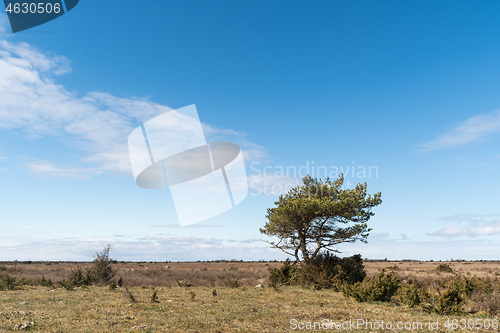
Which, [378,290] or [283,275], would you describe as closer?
[378,290]

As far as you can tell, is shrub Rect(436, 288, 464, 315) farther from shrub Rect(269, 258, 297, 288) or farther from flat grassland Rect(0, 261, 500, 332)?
shrub Rect(269, 258, 297, 288)

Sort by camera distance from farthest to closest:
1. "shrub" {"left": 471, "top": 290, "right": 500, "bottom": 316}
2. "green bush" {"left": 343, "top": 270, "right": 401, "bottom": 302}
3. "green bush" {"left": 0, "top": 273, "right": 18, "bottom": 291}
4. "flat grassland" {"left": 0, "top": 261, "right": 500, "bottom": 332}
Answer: "green bush" {"left": 0, "top": 273, "right": 18, "bottom": 291}, "green bush" {"left": 343, "top": 270, "right": 401, "bottom": 302}, "shrub" {"left": 471, "top": 290, "right": 500, "bottom": 316}, "flat grassland" {"left": 0, "top": 261, "right": 500, "bottom": 332}

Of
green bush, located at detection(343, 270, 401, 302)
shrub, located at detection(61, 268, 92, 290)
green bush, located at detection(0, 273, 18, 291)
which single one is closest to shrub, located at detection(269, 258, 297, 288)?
green bush, located at detection(343, 270, 401, 302)

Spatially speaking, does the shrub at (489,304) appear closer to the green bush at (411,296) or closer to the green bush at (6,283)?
the green bush at (411,296)

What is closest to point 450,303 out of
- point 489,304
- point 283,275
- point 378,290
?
point 489,304

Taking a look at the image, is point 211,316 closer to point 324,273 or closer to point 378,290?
point 378,290

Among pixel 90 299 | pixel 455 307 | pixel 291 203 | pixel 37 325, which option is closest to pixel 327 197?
pixel 291 203

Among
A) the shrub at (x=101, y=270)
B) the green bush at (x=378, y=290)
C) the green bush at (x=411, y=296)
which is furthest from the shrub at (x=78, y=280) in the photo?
the green bush at (x=411, y=296)

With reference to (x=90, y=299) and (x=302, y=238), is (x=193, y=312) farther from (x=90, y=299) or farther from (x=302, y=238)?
(x=302, y=238)

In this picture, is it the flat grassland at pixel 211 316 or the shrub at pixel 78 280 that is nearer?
the flat grassland at pixel 211 316

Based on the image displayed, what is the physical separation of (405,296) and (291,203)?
10758mm

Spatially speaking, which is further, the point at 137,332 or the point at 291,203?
the point at 291,203

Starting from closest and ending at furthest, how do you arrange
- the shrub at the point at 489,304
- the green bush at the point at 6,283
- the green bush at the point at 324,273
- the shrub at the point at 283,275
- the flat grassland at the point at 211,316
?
the flat grassland at the point at 211,316
the shrub at the point at 489,304
the green bush at the point at 6,283
the green bush at the point at 324,273
the shrub at the point at 283,275

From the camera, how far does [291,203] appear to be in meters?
25.7
